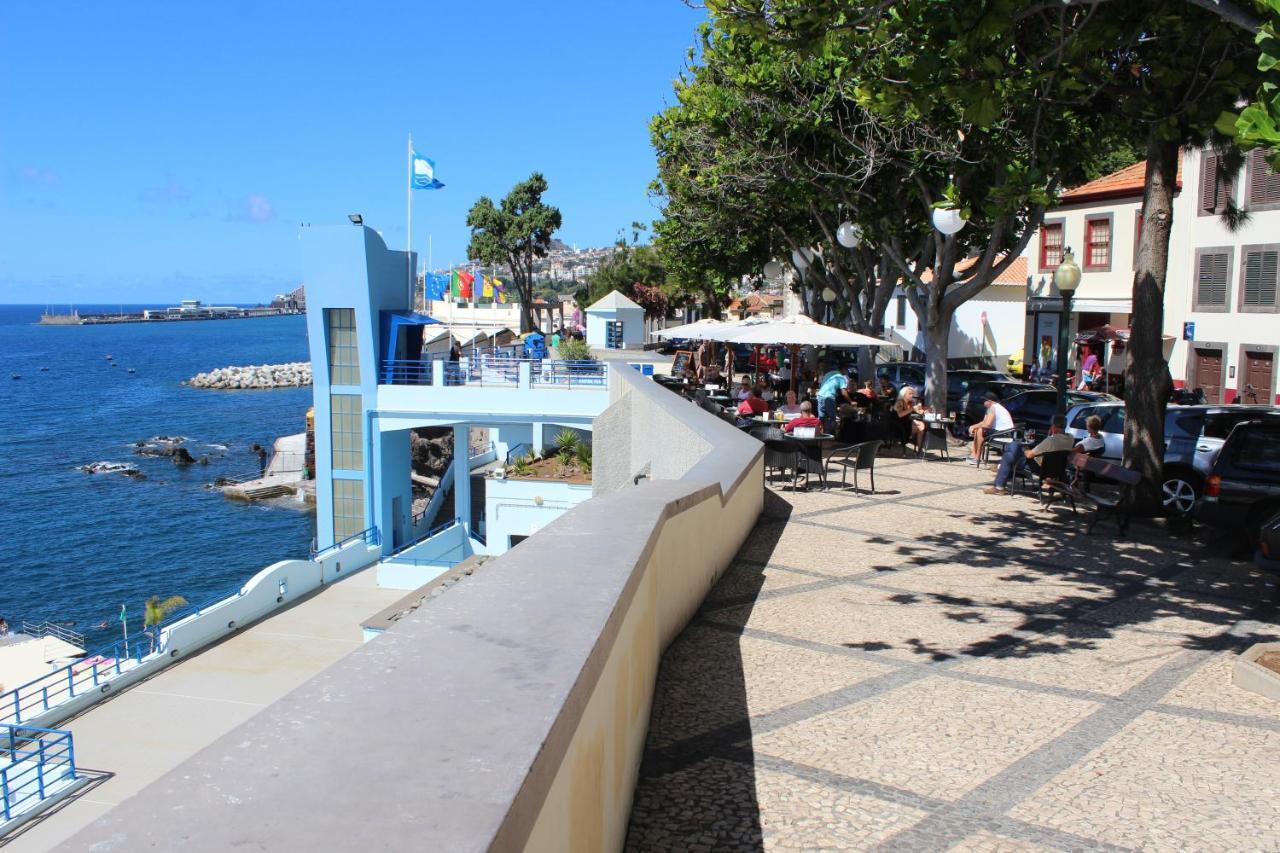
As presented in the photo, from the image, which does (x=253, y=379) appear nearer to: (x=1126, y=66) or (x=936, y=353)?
(x=936, y=353)

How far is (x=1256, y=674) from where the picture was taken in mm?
6414

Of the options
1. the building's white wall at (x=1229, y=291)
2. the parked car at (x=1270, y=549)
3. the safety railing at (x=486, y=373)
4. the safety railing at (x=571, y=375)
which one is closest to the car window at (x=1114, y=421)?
the parked car at (x=1270, y=549)

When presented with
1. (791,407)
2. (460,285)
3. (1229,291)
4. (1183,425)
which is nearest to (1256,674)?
(1183,425)

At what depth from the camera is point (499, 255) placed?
266 feet

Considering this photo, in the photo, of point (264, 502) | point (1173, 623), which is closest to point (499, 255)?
point (264, 502)

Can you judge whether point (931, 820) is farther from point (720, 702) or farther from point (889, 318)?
point (889, 318)

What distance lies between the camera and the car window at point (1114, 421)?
53.7 ft

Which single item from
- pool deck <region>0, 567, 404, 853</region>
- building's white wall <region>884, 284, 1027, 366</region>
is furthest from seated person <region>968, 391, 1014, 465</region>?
building's white wall <region>884, 284, 1027, 366</region>

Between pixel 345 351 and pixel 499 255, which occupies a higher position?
pixel 499 255

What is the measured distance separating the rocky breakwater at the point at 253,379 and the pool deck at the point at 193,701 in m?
108

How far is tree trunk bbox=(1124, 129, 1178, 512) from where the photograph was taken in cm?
1188

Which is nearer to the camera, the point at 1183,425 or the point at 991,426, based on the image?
the point at 1183,425

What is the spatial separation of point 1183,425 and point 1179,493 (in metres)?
1.93

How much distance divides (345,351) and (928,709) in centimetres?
2906
